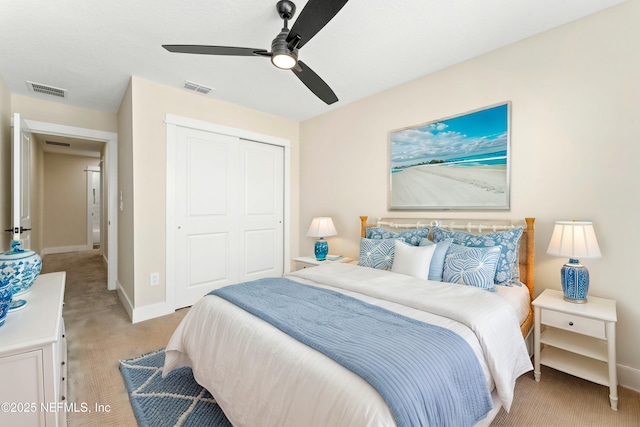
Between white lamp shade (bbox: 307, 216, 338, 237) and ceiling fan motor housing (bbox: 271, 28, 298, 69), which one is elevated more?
ceiling fan motor housing (bbox: 271, 28, 298, 69)

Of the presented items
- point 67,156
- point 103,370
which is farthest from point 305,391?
point 67,156

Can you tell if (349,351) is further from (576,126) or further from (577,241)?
(576,126)

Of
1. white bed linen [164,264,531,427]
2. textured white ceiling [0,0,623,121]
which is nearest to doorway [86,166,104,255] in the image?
textured white ceiling [0,0,623,121]

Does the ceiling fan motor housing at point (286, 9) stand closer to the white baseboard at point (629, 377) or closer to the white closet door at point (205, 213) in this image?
the white closet door at point (205, 213)

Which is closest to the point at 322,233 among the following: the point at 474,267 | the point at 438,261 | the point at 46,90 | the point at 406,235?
the point at 406,235

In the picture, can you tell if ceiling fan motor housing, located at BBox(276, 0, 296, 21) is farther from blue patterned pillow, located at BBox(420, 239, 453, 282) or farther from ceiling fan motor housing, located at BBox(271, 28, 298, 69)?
blue patterned pillow, located at BBox(420, 239, 453, 282)

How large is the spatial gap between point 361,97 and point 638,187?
8.72ft

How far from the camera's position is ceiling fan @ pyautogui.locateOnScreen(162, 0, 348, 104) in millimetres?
1487

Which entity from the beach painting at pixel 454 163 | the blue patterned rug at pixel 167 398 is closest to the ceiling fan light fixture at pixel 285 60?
the beach painting at pixel 454 163

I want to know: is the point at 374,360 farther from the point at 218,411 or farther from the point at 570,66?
the point at 570,66

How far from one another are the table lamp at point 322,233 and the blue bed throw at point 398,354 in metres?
1.86

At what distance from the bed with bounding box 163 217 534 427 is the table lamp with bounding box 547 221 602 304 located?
0.92 ft

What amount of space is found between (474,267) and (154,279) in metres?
3.21

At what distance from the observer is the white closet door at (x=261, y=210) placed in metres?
4.00
